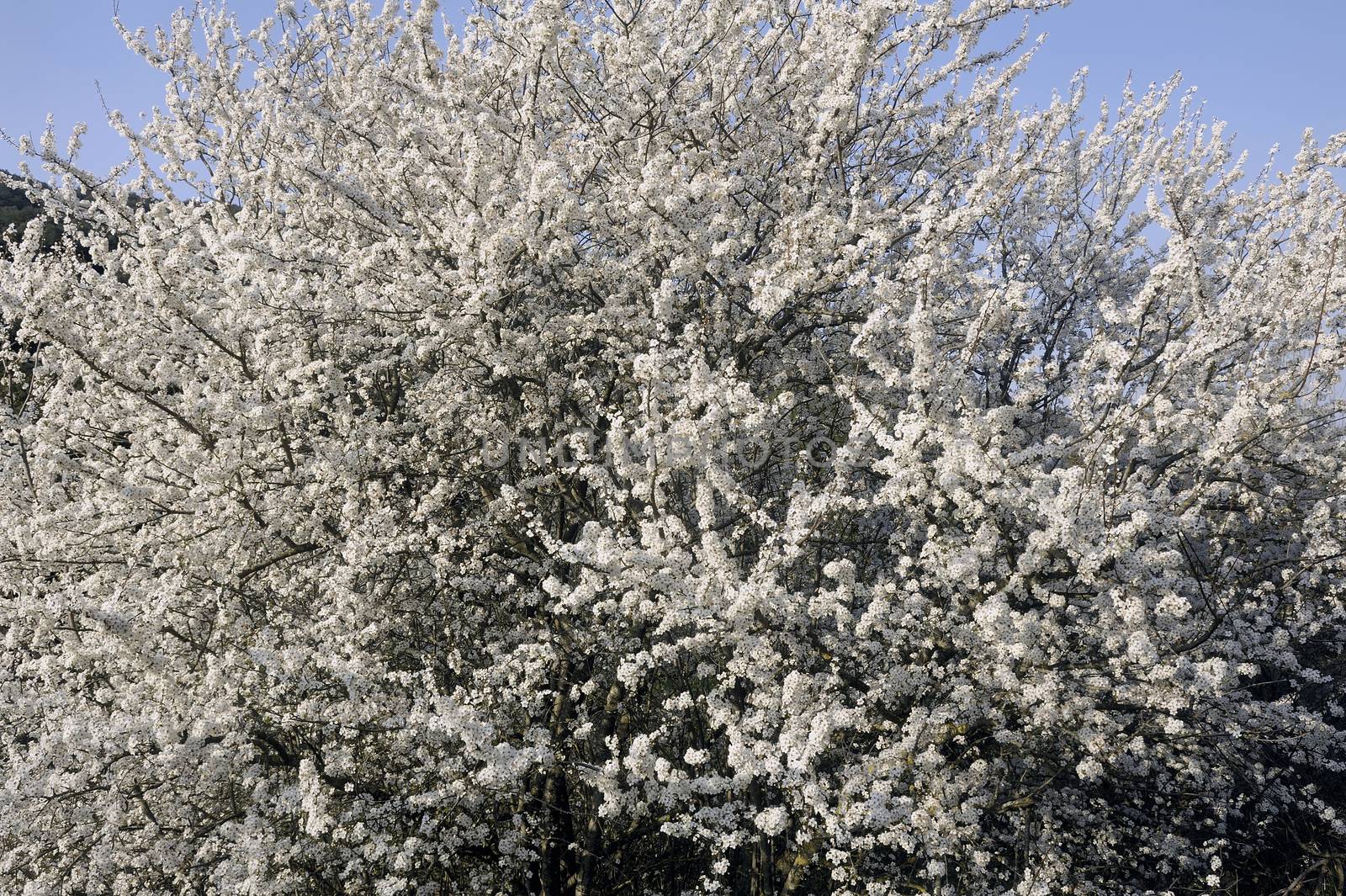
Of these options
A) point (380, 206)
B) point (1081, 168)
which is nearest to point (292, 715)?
point (380, 206)

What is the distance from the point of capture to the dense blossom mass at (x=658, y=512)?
4.72 metres

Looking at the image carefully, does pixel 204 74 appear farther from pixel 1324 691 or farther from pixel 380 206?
pixel 1324 691

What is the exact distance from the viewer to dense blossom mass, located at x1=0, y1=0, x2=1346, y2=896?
15.5 ft

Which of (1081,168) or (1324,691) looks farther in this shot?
(1081,168)

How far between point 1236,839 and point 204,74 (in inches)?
449

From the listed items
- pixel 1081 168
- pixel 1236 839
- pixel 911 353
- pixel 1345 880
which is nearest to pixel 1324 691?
pixel 1236 839

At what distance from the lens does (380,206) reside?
7012 mm

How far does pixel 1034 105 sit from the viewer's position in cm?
796

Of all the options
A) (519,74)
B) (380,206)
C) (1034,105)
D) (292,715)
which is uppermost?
(1034,105)

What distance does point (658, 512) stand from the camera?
5.37m

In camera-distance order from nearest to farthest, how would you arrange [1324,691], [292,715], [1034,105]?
[292,715] < [1324,691] < [1034,105]

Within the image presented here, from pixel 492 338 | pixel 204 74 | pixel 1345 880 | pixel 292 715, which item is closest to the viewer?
pixel 292 715

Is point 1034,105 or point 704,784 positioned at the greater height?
point 1034,105

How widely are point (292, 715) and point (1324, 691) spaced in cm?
751
